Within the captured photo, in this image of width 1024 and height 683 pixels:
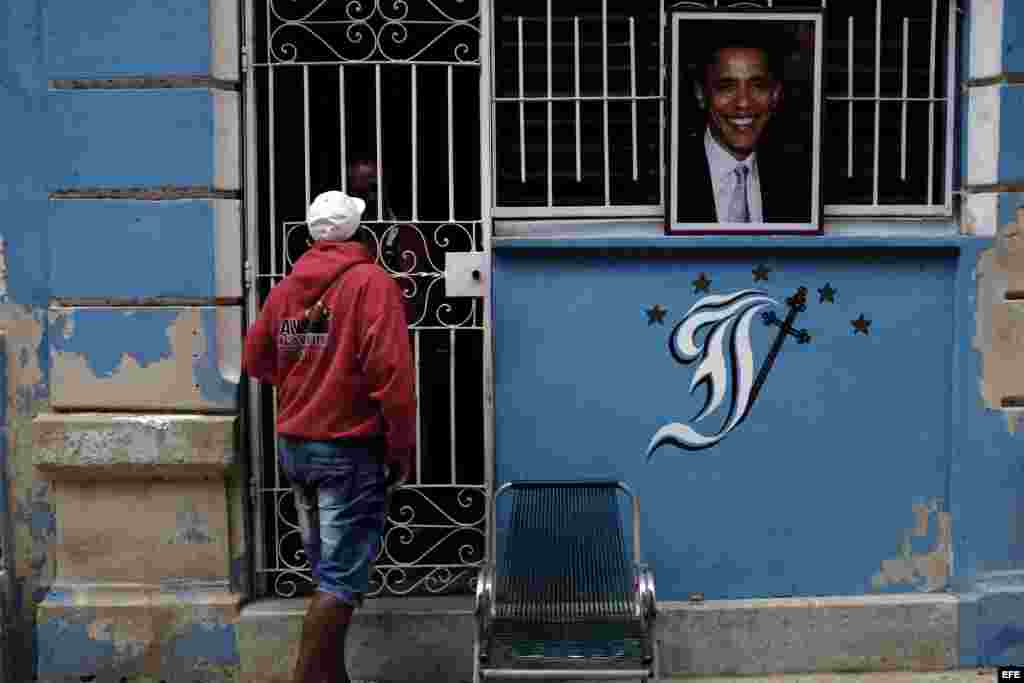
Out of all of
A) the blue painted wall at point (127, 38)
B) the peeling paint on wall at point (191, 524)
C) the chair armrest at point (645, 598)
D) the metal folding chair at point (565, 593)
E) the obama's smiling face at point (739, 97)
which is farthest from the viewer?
the obama's smiling face at point (739, 97)

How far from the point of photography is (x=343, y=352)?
14.4 ft

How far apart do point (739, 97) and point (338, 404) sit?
7.49 ft

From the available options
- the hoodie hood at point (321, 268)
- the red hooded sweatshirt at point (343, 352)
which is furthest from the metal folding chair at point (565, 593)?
the hoodie hood at point (321, 268)

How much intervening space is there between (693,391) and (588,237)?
799 millimetres

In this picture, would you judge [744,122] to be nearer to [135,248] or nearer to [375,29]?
[375,29]

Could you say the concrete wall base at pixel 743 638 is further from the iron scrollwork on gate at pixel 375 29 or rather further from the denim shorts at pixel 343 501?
the iron scrollwork on gate at pixel 375 29

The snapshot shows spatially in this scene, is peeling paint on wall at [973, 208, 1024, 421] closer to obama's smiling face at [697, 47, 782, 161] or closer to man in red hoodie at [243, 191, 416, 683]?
obama's smiling face at [697, 47, 782, 161]

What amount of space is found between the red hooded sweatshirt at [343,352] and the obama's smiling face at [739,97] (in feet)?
5.84

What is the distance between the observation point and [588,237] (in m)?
5.22

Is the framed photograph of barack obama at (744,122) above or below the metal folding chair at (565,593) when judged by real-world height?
above

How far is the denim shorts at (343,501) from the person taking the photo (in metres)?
4.47

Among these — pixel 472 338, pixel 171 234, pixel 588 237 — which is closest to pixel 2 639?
pixel 171 234

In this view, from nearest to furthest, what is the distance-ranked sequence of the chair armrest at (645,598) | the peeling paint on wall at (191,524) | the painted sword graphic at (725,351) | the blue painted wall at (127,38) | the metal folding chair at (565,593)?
the metal folding chair at (565,593)
the chair armrest at (645,598)
the blue painted wall at (127,38)
the peeling paint on wall at (191,524)
the painted sword graphic at (725,351)

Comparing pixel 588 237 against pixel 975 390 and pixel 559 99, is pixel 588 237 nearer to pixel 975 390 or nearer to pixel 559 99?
pixel 559 99
